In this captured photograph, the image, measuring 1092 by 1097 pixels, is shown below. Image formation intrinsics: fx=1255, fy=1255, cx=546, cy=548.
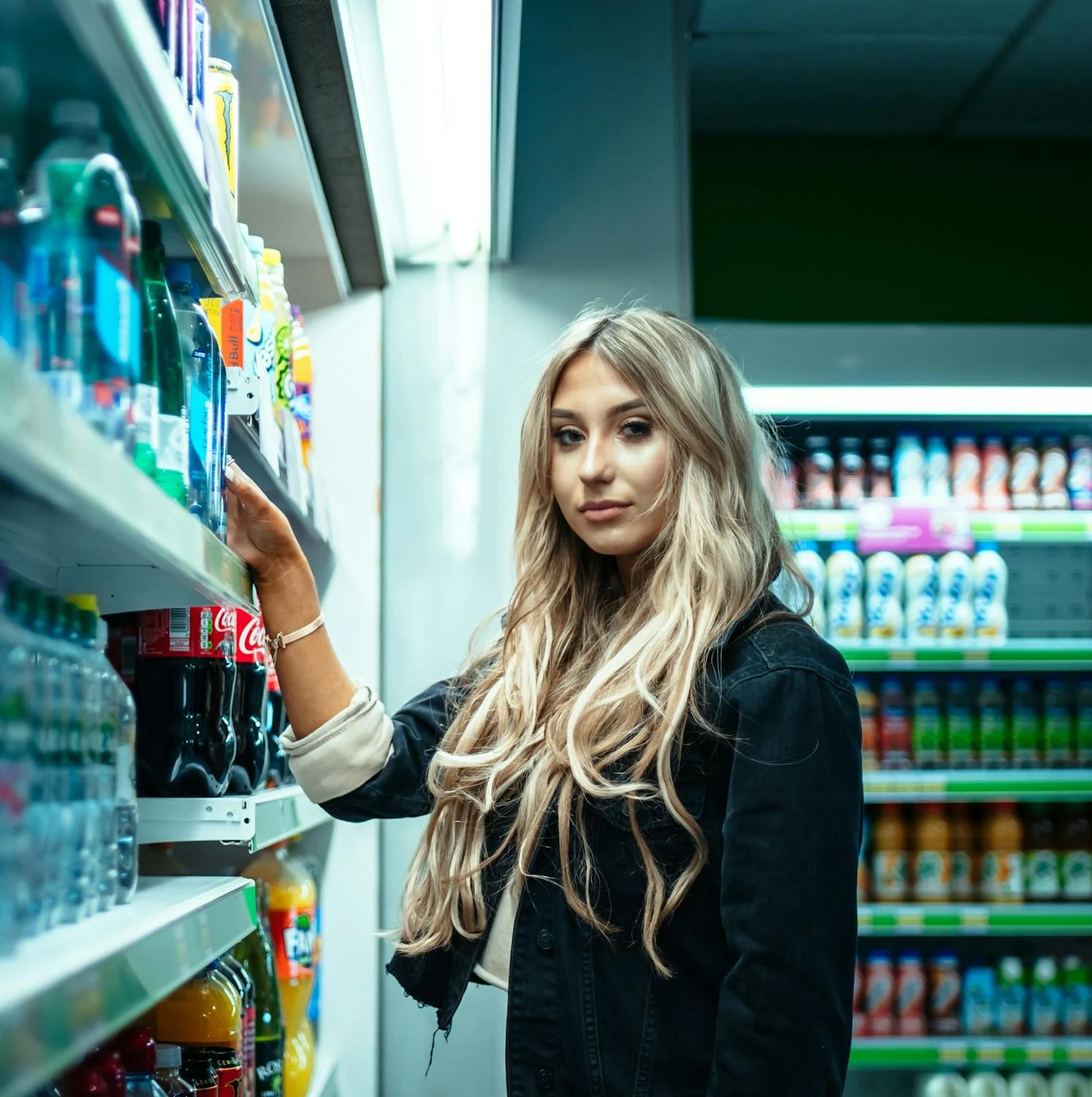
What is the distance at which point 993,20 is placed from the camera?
11.9 ft

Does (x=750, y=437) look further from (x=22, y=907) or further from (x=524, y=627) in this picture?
(x=22, y=907)

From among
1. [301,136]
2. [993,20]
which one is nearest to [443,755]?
[301,136]

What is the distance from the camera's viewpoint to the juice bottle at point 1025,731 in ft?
10.8

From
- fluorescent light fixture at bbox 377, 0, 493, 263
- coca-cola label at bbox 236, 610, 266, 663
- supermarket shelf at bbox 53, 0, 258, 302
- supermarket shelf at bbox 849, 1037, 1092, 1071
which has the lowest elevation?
supermarket shelf at bbox 849, 1037, 1092, 1071

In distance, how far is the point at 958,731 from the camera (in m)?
3.32

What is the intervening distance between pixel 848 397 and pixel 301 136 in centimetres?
160

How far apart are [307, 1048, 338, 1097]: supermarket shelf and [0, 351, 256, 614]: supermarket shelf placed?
135cm

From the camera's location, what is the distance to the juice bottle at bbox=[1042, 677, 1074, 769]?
3316 millimetres

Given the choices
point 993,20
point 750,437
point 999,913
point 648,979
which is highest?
point 993,20

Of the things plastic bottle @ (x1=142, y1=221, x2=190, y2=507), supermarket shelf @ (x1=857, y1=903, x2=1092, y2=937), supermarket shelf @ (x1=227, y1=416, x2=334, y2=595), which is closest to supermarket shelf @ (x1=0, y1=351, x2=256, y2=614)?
plastic bottle @ (x1=142, y1=221, x2=190, y2=507)

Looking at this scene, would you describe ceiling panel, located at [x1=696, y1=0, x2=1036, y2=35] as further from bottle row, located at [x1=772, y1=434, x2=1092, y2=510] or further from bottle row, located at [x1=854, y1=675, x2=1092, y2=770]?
bottle row, located at [x1=854, y1=675, x2=1092, y2=770]

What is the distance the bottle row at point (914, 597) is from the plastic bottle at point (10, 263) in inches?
102

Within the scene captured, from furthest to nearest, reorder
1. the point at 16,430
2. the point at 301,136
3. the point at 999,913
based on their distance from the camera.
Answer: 1. the point at 999,913
2. the point at 301,136
3. the point at 16,430

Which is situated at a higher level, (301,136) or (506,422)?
(301,136)
